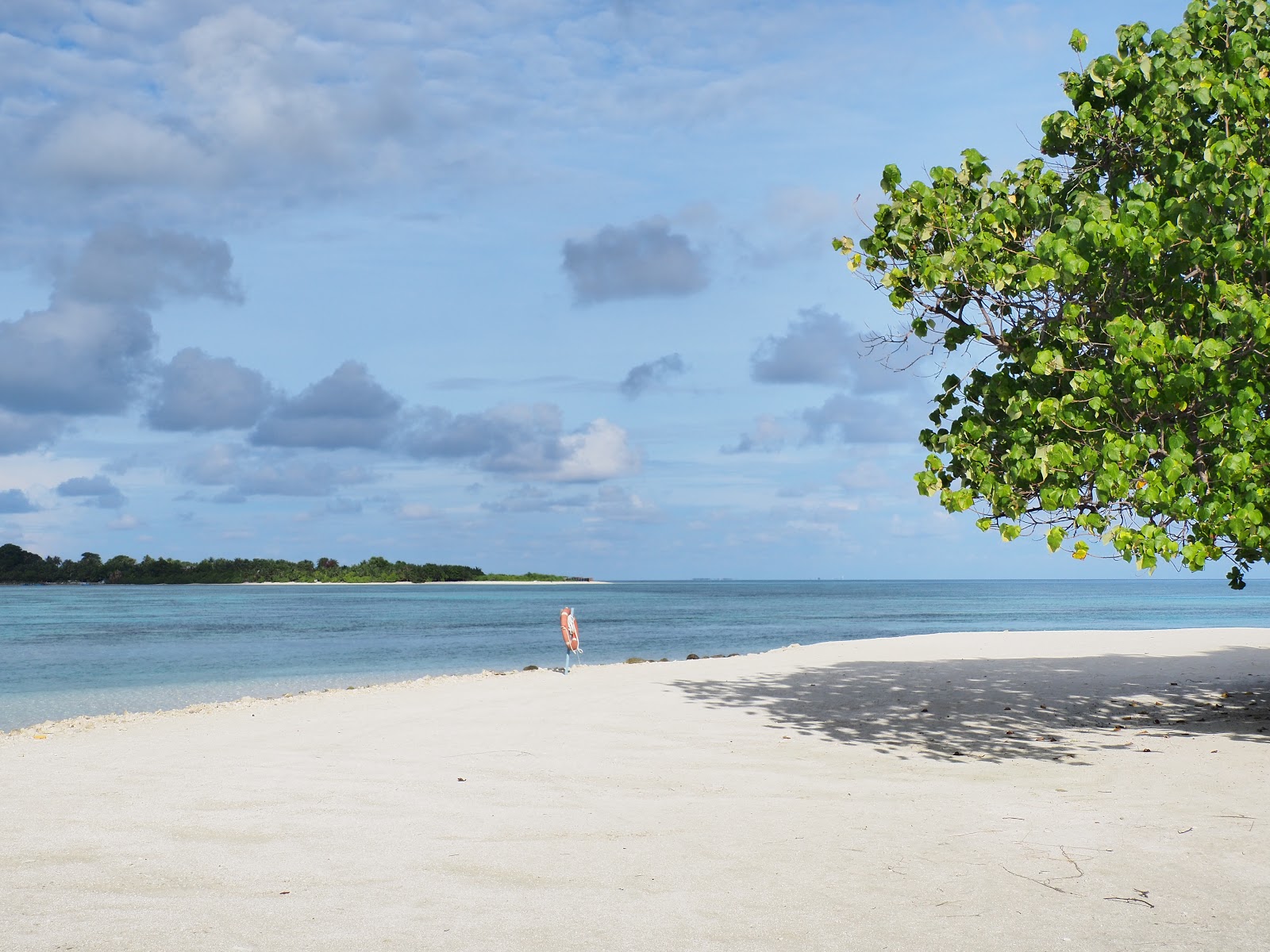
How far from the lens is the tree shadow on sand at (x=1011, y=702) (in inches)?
511

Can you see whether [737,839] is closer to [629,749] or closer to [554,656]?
[629,749]

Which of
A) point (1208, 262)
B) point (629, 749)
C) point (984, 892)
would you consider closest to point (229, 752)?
point (629, 749)

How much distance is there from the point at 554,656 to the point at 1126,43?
32491 mm

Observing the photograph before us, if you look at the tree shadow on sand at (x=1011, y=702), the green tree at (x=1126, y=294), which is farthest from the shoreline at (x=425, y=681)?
the green tree at (x=1126, y=294)

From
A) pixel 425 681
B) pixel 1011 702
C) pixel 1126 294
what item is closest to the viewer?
pixel 1126 294

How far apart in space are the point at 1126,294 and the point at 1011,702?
7.76 m

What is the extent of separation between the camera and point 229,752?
1277 cm

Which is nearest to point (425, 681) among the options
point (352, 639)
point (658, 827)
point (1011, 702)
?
point (1011, 702)

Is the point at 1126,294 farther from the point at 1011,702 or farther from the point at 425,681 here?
the point at 425,681

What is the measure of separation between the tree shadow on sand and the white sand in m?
0.11

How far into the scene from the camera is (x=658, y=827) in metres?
8.64

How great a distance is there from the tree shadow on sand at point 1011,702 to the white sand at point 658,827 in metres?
0.11

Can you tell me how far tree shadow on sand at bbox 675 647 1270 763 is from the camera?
1298cm

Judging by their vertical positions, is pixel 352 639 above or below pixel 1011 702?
below
